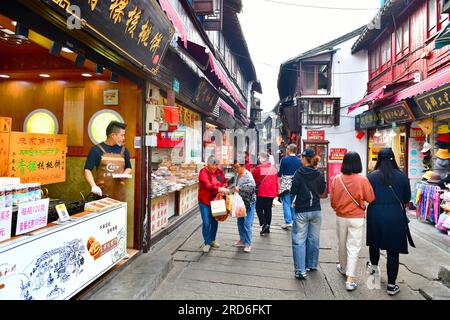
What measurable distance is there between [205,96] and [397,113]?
6918 millimetres

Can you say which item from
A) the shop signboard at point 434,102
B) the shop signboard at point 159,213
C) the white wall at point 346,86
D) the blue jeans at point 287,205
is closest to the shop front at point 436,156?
the shop signboard at point 434,102

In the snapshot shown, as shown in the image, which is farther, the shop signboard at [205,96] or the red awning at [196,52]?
the shop signboard at [205,96]

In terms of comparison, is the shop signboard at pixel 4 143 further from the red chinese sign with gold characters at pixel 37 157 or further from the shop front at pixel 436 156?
the shop front at pixel 436 156

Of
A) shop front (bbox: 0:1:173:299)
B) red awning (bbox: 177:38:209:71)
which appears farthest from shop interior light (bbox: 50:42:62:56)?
red awning (bbox: 177:38:209:71)

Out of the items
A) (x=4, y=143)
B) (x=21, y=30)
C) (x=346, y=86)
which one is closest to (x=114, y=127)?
(x=4, y=143)

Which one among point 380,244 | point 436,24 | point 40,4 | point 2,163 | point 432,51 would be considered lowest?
point 380,244

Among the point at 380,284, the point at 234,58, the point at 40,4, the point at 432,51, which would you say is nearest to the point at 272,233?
the point at 380,284

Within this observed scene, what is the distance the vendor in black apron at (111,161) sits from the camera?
483 cm

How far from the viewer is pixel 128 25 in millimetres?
4164

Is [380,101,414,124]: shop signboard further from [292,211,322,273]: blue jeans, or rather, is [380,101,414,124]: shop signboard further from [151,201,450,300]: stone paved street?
[292,211,322,273]: blue jeans

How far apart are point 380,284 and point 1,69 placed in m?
8.10

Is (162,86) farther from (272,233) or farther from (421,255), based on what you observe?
(421,255)

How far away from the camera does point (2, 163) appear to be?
3.94m

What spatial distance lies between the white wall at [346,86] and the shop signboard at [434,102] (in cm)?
650
